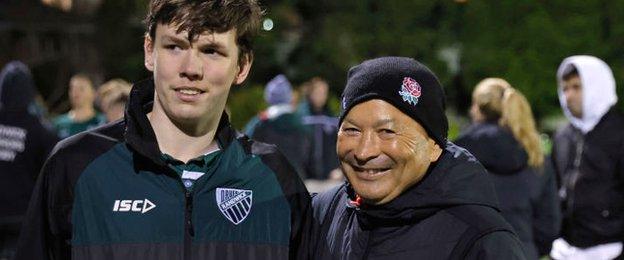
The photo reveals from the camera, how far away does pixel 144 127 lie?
3.12 meters

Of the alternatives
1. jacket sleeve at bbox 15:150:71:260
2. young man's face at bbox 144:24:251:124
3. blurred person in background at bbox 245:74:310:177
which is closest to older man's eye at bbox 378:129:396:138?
young man's face at bbox 144:24:251:124

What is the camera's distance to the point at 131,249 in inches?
119

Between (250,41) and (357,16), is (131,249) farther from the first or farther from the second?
(357,16)

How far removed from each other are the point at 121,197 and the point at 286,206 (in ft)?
1.69

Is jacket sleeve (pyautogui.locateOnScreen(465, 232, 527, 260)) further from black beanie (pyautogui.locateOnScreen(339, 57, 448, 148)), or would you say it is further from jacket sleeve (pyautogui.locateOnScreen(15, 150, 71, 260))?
jacket sleeve (pyautogui.locateOnScreen(15, 150, 71, 260))

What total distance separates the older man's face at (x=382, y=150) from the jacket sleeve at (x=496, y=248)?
309 mm

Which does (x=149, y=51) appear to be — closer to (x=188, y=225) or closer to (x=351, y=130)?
(x=188, y=225)

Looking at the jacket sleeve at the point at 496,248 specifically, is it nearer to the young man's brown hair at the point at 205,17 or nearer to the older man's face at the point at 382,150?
the older man's face at the point at 382,150

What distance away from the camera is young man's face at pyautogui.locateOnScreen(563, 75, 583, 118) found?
680cm

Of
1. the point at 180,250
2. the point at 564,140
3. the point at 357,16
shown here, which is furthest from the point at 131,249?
the point at 357,16

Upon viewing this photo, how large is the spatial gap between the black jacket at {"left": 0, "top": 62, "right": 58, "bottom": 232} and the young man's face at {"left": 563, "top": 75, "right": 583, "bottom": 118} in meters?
3.81

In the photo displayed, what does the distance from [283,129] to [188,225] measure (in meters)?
7.72

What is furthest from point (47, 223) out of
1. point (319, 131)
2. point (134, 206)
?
point (319, 131)

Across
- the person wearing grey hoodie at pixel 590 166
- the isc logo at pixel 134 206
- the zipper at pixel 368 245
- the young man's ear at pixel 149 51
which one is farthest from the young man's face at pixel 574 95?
the isc logo at pixel 134 206
